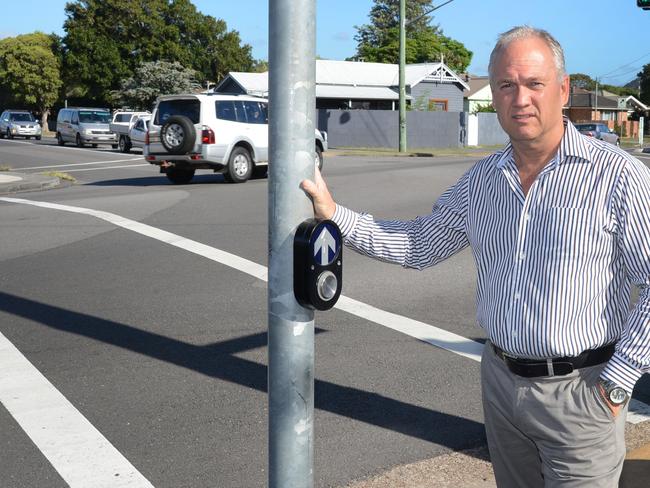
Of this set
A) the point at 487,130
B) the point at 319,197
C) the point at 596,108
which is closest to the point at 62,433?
the point at 319,197

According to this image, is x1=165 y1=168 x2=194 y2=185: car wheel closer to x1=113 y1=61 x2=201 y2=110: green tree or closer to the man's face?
the man's face

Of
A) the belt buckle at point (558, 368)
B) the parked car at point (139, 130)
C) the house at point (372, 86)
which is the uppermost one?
the house at point (372, 86)

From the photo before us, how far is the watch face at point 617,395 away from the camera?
254 cm

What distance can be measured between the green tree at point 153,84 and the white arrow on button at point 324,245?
195 ft

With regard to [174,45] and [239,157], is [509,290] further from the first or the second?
[174,45]

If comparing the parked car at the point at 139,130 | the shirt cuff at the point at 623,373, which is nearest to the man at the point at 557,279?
the shirt cuff at the point at 623,373

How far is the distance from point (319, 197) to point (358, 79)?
49.2 metres

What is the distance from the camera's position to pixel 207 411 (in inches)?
201

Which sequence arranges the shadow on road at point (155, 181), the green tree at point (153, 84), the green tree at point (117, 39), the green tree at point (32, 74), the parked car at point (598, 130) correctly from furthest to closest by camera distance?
the green tree at point (32, 74), the green tree at point (117, 39), the green tree at point (153, 84), the parked car at point (598, 130), the shadow on road at point (155, 181)

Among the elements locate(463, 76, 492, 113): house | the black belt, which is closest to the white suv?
the black belt

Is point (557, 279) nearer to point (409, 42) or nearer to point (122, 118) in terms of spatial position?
point (122, 118)

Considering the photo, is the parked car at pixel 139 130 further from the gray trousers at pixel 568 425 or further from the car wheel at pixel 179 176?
the gray trousers at pixel 568 425

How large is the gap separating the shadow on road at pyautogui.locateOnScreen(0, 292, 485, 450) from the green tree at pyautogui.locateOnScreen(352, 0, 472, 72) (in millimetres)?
60476

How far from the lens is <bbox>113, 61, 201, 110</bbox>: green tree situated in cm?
6156
